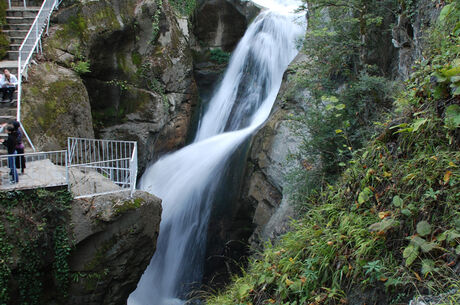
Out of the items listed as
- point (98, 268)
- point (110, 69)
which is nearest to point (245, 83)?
point (110, 69)

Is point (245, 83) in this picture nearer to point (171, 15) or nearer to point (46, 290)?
point (171, 15)

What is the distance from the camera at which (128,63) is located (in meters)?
12.5

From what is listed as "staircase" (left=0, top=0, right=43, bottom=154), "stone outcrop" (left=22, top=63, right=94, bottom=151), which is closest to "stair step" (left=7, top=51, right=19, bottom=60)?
"staircase" (left=0, top=0, right=43, bottom=154)

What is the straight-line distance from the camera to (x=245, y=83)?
15109mm

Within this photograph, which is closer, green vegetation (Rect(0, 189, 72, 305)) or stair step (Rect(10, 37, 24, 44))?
green vegetation (Rect(0, 189, 72, 305))

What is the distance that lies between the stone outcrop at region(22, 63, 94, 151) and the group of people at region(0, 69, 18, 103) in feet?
1.10

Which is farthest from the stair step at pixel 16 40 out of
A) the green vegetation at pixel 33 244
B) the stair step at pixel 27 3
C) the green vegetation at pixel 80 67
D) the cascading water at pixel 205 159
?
the green vegetation at pixel 33 244

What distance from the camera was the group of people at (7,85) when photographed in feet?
28.4

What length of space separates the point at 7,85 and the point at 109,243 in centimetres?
470

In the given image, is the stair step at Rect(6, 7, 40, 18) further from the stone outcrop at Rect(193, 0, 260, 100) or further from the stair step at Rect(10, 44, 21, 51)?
the stone outcrop at Rect(193, 0, 260, 100)

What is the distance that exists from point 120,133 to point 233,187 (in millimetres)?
4482

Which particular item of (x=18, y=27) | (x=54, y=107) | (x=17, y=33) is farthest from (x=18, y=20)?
(x=54, y=107)

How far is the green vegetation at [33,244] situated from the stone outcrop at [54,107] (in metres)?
2.39

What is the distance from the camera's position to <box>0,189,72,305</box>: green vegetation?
6.61 m
